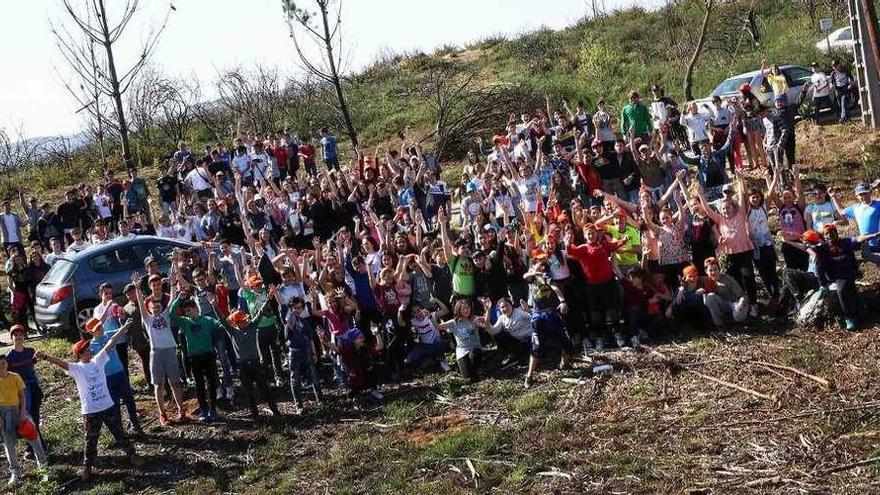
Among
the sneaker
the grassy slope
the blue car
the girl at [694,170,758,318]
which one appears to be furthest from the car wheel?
the girl at [694,170,758,318]

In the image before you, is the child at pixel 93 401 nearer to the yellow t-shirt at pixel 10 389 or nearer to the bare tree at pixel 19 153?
the yellow t-shirt at pixel 10 389

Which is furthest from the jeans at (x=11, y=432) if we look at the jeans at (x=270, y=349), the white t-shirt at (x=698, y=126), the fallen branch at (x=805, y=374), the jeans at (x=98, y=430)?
the white t-shirt at (x=698, y=126)

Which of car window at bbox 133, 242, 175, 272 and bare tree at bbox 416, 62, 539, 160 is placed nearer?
car window at bbox 133, 242, 175, 272

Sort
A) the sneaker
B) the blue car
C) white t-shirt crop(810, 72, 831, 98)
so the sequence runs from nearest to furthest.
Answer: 1. the sneaker
2. the blue car
3. white t-shirt crop(810, 72, 831, 98)

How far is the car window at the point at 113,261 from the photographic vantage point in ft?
53.6

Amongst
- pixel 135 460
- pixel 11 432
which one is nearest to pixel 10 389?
pixel 11 432

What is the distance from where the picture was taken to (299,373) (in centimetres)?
1202

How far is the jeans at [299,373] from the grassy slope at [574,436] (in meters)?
0.28

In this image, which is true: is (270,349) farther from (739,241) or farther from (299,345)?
(739,241)

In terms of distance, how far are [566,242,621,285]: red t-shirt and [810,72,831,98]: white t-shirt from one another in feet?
38.3

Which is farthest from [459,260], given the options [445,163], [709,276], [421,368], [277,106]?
[277,106]

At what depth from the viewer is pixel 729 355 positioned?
36.1 ft

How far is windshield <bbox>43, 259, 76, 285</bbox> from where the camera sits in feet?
53.0

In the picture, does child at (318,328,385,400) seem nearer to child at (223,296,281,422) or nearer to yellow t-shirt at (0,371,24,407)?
child at (223,296,281,422)
